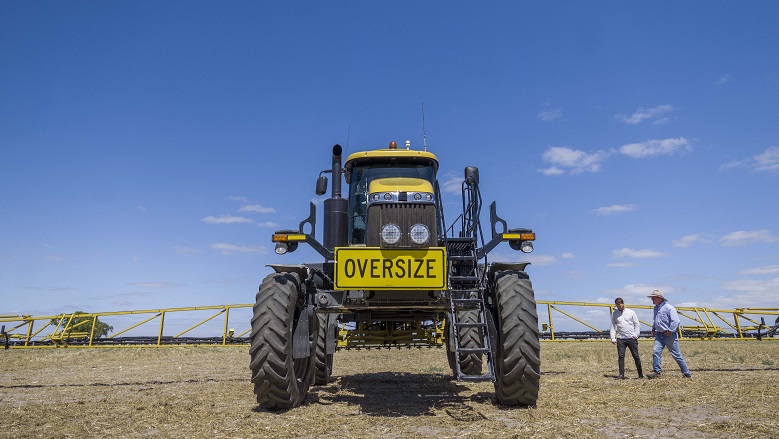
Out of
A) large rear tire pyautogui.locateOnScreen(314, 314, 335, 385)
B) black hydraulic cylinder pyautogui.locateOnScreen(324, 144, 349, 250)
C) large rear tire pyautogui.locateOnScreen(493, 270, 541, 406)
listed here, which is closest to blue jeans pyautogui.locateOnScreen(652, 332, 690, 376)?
large rear tire pyautogui.locateOnScreen(493, 270, 541, 406)

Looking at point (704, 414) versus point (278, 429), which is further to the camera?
point (704, 414)

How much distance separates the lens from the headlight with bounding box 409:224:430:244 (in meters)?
6.42

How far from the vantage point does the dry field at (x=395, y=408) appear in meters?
5.23

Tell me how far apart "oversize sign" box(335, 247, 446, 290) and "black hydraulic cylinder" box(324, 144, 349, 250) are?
188 cm

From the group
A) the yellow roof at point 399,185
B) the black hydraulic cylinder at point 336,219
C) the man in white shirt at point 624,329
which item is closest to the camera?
the yellow roof at point 399,185

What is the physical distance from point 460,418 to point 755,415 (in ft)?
10.9

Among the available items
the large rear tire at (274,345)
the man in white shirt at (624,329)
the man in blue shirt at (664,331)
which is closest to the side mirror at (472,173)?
the large rear tire at (274,345)

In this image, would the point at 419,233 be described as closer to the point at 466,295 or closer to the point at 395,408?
the point at 466,295

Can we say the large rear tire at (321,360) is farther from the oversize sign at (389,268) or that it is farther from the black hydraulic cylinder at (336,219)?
the oversize sign at (389,268)

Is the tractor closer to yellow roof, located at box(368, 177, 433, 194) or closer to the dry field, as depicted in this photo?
yellow roof, located at box(368, 177, 433, 194)

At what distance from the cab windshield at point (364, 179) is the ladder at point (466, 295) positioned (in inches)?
44.6

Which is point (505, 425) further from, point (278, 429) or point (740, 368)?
point (740, 368)

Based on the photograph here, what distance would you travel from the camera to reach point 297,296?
6.74 metres

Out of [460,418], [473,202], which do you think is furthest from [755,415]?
[473,202]
